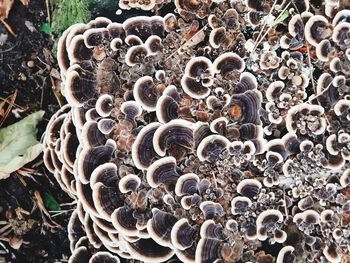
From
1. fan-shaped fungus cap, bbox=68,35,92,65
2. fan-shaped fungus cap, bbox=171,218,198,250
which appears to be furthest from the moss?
fan-shaped fungus cap, bbox=171,218,198,250

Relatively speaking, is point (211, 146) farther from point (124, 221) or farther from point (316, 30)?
point (316, 30)

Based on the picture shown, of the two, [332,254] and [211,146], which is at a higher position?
[211,146]

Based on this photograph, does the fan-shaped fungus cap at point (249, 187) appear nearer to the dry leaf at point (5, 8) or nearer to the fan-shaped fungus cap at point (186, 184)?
the fan-shaped fungus cap at point (186, 184)

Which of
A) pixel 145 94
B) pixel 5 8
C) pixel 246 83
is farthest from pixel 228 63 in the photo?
pixel 5 8

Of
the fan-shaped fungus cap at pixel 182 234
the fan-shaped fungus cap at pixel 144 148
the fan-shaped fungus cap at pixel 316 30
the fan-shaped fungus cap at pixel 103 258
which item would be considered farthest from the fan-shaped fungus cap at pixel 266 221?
the fan-shaped fungus cap at pixel 103 258

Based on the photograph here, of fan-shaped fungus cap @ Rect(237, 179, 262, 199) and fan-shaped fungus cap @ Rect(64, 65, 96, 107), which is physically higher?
fan-shaped fungus cap @ Rect(64, 65, 96, 107)

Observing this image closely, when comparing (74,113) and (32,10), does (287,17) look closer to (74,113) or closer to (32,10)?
(74,113)

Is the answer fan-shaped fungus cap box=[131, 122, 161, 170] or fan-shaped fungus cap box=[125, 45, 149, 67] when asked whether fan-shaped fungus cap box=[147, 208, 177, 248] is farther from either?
fan-shaped fungus cap box=[125, 45, 149, 67]
